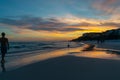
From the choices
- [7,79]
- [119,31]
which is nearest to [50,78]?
[7,79]

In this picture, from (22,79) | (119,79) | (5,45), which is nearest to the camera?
(119,79)

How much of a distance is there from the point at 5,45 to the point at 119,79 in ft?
22.7

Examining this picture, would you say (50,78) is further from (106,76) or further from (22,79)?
(106,76)

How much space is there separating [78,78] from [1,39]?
19.5 ft

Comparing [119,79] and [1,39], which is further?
[1,39]

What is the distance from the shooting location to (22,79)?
7734mm

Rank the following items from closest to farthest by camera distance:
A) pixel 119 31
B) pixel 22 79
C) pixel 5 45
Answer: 1. pixel 22 79
2. pixel 5 45
3. pixel 119 31

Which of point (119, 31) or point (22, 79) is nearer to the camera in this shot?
point (22, 79)

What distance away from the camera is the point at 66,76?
7977mm

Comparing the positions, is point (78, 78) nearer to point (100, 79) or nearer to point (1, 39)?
point (100, 79)

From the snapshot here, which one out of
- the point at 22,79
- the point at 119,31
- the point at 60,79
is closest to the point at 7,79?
the point at 22,79

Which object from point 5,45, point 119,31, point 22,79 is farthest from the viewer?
point 119,31

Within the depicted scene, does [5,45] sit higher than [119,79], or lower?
higher

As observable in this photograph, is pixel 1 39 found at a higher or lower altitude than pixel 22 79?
higher
